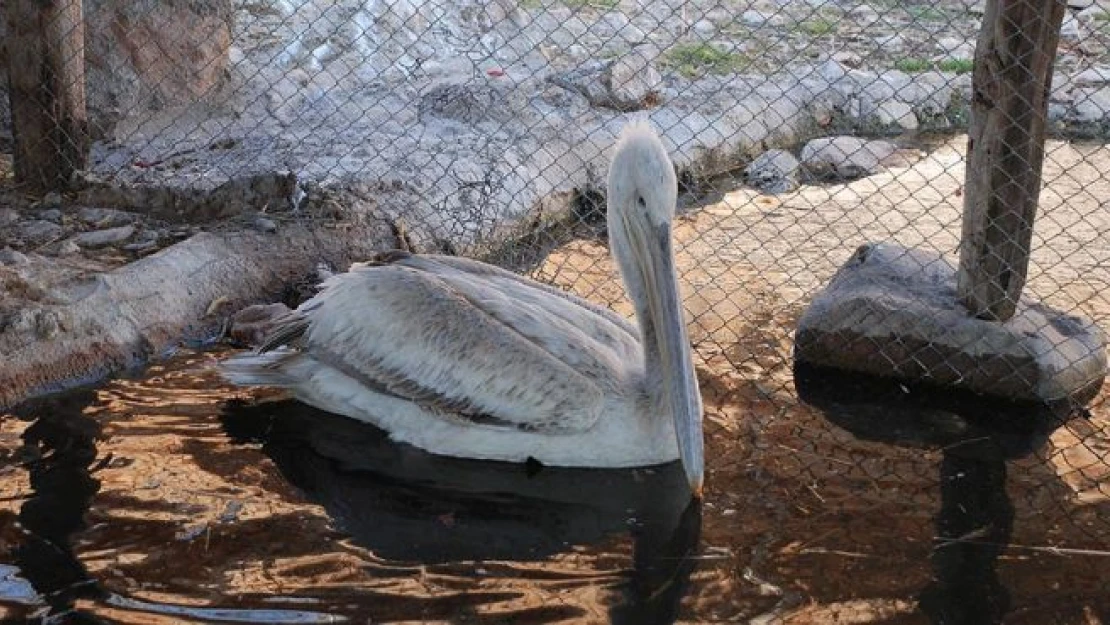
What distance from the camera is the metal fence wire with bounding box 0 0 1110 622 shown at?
14.7 feet

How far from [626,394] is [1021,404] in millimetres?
1369

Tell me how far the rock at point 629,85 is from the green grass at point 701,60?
495 millimetres

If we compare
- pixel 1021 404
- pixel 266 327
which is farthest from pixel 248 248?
pixel 1021 404

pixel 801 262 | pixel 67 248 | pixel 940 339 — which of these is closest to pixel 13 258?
pixel 67 248

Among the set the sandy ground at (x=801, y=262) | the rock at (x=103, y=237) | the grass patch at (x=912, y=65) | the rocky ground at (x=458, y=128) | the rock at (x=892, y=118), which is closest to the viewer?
the sandy ground at (x=801, y=262)

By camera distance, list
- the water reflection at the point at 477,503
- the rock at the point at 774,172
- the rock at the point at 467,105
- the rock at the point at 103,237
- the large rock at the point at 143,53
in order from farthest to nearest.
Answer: the rock at the point at 774,172, the rock at the point at 467,105, the large rock at the point at 143,53, the rock at the point at 103,237, the water reflection at the point at 477,503

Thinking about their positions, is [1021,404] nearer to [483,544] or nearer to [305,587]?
[483,544]

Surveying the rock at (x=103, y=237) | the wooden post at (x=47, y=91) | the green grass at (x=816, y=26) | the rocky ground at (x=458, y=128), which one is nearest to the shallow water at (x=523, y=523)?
the rocky ground at (x=458, y=128)

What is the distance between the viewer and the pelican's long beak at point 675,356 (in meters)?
4.18

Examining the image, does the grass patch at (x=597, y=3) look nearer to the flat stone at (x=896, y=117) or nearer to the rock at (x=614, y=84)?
the rock at (x=614, y=84)

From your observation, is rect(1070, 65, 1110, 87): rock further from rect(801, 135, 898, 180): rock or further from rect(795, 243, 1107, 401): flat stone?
rect(795, 243, 1107, 401): flat stone

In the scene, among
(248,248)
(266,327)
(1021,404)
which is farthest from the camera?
(248,248)

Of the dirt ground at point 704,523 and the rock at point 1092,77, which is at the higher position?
the rock at point 1092,77

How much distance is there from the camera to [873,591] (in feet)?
12.1
